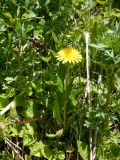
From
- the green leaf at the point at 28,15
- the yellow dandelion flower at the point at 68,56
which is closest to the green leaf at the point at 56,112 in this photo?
the yellow dandelion flower at the point at 68,56

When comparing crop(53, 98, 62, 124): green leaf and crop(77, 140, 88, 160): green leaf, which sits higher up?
crop(53, 98, 62, 124): green leaf

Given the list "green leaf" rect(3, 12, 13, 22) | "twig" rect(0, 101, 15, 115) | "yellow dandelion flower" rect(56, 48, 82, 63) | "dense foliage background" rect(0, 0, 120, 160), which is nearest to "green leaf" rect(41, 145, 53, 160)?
"dense foliage background" rect(0, 0, 120, 160)

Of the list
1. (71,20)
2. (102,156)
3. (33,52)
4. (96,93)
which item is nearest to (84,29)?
(71,20)

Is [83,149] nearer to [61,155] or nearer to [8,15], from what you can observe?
[61,155]

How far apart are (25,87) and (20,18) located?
1.43 ft

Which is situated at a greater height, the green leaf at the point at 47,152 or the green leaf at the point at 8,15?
the green leaf at the point at 8,15

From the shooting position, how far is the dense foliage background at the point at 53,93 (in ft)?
6.79

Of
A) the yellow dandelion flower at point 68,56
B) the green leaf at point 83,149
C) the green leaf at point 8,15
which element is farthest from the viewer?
the green leaf at point 8,15

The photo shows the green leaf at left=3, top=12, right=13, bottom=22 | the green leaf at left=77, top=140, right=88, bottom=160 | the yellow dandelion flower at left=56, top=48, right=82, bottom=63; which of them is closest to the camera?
the yellow dandelion flower at left=56, top=48, right=82, bottom=63

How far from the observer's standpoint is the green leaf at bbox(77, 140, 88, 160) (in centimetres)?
206

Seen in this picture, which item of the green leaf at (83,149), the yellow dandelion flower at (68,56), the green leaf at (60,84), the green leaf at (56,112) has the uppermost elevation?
the yellow dandelion flower at (68,56)

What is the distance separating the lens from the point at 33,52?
2.54 m

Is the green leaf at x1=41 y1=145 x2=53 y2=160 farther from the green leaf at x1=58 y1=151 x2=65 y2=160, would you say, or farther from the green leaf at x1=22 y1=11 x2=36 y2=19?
the green leaf at x1=22 y1=11 x2=36 y2=19

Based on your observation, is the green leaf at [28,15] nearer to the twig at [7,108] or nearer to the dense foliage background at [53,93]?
the dense foliage background at [53,93]
